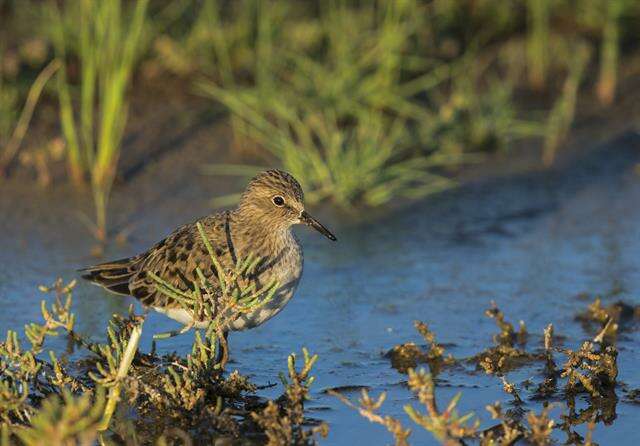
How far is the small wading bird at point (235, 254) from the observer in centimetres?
572

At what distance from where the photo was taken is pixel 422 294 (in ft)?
23.0

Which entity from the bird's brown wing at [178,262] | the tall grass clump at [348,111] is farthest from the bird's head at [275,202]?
the tall grass clump at [348,111]

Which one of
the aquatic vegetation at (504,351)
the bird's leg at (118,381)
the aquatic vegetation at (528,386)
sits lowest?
the bird's leg at (118,381)

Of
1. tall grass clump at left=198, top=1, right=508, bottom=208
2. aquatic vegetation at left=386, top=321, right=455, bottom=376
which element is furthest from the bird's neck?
tall grass clump at left=198, top=1, right=508, bottom=208

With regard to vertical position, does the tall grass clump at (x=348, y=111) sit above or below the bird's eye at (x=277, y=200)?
above

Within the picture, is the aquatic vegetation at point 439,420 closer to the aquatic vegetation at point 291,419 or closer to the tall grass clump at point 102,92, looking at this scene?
the aquatic vegetation at point 291,419

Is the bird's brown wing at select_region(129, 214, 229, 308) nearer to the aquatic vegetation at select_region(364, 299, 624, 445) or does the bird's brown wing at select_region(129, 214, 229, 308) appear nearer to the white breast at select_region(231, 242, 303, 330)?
the white breast at select_region(231, 242, 303, 330)

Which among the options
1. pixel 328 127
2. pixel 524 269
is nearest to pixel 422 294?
pixel 524 269

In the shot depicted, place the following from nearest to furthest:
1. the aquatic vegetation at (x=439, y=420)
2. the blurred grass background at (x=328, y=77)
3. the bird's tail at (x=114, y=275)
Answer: the aquatic vegetation at (x=439, y=420) → the bird's tail at (x=114, y=275) → the blurred grass background at (x=328, y=77)

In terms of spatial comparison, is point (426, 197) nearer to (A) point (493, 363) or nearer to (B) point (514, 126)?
(B) point (514, 126)

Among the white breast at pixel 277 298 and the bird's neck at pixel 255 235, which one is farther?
the bird's neck at pixel 255 235

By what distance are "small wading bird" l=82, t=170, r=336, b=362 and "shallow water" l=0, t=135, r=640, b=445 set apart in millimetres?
364

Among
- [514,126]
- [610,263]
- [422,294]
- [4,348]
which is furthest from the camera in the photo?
[514,126]

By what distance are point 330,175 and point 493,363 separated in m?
2.61
